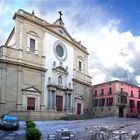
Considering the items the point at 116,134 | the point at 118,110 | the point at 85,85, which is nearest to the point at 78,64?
the point at 85,85

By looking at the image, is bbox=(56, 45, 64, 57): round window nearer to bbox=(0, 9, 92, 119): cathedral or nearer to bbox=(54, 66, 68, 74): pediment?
bbox=(0, 9, 92, 119): cathedral

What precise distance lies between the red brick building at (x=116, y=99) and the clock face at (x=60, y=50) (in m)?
21.9

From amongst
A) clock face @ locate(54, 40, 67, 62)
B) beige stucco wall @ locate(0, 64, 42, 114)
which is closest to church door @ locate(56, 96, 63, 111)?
clock face @ locate(54, 40, 67, 62)

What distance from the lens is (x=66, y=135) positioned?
41.7 feet

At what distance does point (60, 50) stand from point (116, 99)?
25099mm

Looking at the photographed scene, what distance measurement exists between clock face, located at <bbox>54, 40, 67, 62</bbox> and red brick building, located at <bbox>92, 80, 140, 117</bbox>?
71.7 ft

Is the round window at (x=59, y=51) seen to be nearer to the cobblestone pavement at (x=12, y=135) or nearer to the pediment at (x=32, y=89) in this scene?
the pediment at (x=32, y=89)

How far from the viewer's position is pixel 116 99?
198 feet

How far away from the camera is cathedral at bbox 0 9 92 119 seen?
31250 millimetres

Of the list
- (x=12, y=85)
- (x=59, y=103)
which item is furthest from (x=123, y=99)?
(x=12, y=85)

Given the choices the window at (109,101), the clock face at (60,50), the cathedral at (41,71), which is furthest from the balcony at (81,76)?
the window at (109,101)

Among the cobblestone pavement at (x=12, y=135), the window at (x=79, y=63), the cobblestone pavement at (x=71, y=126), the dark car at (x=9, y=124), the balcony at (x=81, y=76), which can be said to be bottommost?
the cobblestone pavement at (x=71, y=126)

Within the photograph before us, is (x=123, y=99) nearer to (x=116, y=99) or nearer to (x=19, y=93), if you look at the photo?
(x=116, y=99)

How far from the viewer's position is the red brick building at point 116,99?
60.3m
